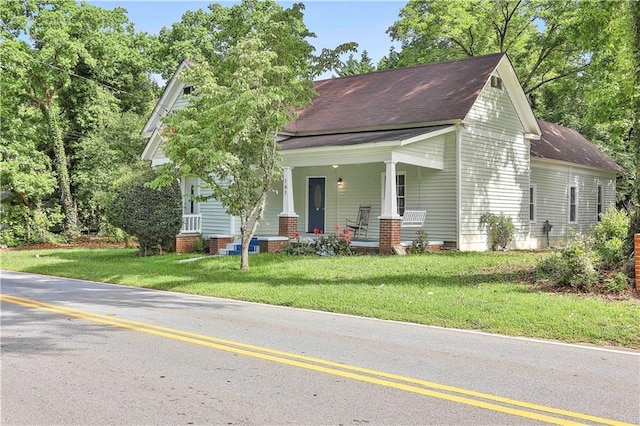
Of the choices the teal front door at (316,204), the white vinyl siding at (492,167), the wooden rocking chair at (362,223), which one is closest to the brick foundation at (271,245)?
the wooden rocking chair at (362,223)

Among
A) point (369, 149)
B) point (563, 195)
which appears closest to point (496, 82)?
point (369, 149)

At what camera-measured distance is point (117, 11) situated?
34062mm

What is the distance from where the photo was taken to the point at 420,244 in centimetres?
1739

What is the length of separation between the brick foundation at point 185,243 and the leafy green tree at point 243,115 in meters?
5.88

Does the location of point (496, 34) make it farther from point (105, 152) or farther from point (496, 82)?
point (105, 152)

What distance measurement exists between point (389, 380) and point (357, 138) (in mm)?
13131

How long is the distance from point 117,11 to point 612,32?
28858mm

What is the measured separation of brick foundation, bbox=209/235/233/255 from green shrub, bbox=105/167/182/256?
4.86 ft

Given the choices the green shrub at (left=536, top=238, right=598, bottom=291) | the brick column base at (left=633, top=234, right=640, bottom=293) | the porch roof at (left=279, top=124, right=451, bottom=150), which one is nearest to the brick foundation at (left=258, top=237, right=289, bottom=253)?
the porch roof at (left=279, top=124, right=451, bottom=150)

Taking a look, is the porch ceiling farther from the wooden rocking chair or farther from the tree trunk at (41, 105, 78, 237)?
the tree trunk at (41, 105, 78, 237)

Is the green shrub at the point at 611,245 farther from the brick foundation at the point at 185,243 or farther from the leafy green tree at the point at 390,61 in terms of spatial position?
the leafy green tree at the point at 390,61

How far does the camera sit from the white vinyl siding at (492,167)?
61.6ft

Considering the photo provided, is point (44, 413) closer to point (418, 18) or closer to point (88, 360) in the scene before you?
point (88, 360)

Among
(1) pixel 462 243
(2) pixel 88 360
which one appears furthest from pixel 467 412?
(1) pixel 462 243
